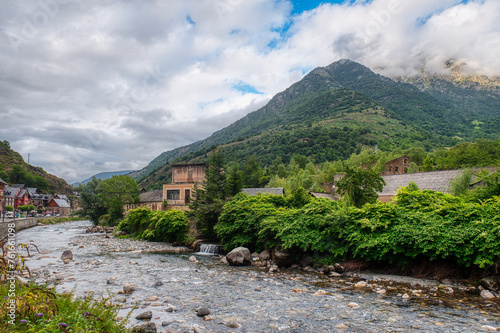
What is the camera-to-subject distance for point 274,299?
11.3 m

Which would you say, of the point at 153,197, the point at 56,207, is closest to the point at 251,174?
the point at 153,197

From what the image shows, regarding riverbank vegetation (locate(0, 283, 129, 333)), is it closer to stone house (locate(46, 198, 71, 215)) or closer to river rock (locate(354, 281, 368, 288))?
river rock (locate(354, 281, 368, 288))

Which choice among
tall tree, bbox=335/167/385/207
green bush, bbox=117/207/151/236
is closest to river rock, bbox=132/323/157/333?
tall tree, bbox=335/167/385/207

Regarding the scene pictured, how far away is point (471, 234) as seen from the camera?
13141 millimetres

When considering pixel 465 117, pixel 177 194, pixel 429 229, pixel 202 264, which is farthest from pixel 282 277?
pixel 465 117

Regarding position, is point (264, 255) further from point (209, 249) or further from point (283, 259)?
point (209, 249)

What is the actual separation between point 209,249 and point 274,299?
16.0m

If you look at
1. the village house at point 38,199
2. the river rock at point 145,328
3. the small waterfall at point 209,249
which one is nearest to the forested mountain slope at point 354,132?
the village house at point 38,199

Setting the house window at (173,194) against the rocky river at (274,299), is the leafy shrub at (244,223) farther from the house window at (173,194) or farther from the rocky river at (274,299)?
the house window at (173,194)

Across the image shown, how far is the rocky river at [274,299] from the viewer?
28.3ft

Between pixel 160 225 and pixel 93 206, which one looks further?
pixel 93 206

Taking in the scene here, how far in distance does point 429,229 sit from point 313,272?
21.3ft

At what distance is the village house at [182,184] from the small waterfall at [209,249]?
2966 cm

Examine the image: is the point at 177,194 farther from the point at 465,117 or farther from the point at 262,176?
the point at 465,117
